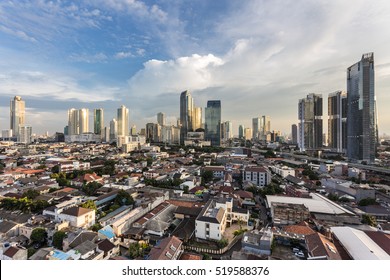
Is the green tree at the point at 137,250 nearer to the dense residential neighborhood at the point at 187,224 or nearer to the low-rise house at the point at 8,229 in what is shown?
the dense residential neighborhood at the point at 187,224

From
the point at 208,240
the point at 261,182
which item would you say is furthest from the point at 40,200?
the point at 261,182

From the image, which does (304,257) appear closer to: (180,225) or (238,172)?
(180,225)

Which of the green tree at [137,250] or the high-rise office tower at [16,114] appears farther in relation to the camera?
the high-rise office tower at [16,114]

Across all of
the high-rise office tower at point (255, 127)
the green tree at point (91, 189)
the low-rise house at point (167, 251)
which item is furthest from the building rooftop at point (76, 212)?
the high-rise office tower at point (255, 127)

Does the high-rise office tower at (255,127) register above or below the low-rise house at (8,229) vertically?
above

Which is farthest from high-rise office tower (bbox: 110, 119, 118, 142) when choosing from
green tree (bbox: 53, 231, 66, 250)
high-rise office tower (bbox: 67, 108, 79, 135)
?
green tree (bbox: 53, 231, 66, 250)

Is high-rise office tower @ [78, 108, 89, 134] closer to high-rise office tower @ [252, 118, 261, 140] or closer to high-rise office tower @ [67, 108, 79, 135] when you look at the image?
high-rise office tower @ [67, 108, 79, 135]

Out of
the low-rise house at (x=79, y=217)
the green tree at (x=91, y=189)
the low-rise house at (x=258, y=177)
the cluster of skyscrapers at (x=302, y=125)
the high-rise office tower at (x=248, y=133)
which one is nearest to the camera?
the low-rise house at (x=79, y=217)

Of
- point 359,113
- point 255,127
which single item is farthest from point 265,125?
point 359,113
